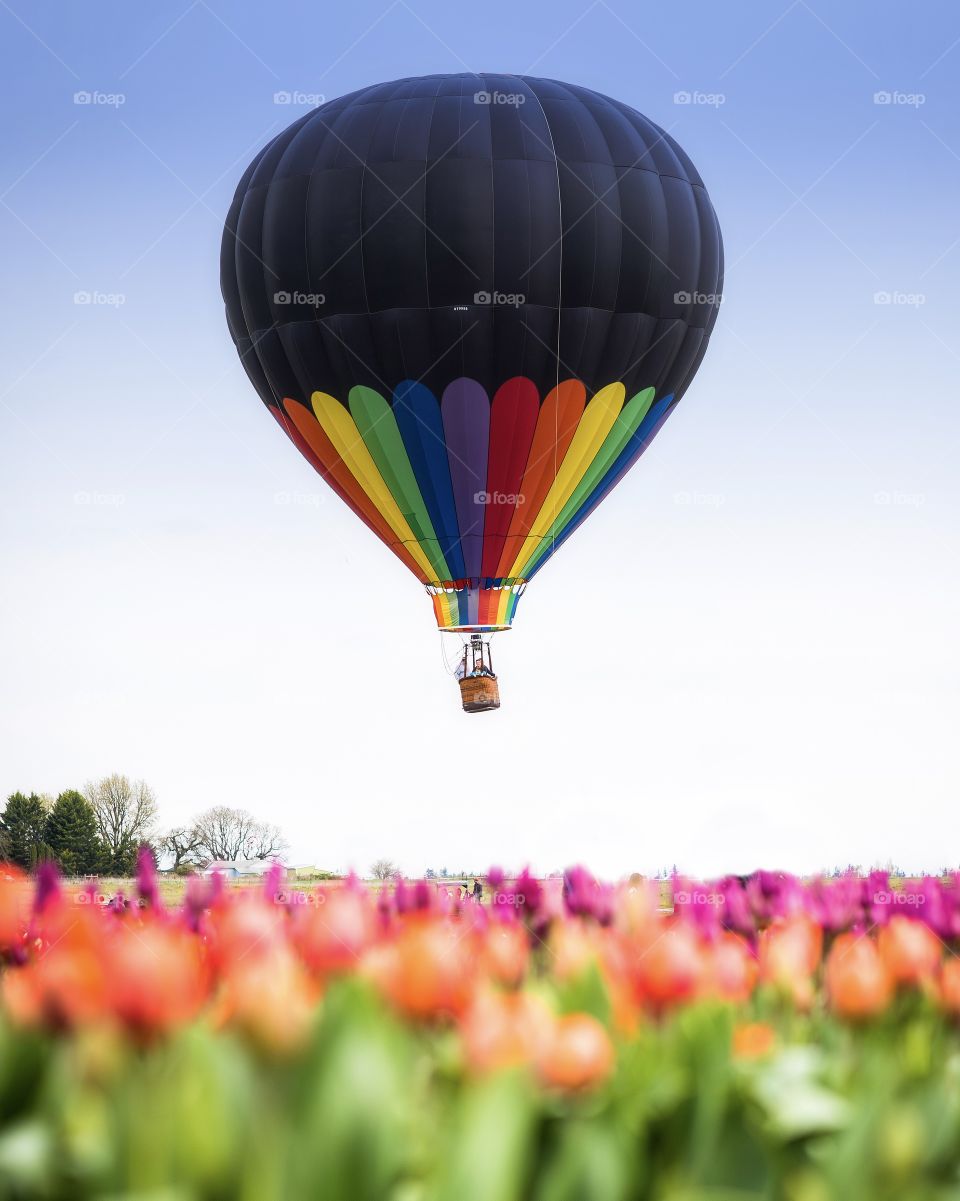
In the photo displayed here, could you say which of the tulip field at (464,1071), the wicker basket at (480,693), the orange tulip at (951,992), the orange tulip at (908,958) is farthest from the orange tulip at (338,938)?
the wicker basket at (480,693)

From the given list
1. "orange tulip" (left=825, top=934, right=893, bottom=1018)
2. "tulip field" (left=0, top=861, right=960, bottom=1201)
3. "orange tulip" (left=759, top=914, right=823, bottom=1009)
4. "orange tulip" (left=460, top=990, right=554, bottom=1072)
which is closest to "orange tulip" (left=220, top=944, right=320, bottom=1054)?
"tulip field" (left=0, top=861, right=960, bottom=1201)

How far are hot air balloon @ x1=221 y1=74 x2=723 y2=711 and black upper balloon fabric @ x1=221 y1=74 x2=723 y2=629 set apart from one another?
0.11ft

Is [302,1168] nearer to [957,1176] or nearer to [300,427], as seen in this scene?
[957,1176]

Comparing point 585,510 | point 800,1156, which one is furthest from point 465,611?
point 800,1156

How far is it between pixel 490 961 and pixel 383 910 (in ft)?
4.87

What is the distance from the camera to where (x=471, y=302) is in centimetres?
2245

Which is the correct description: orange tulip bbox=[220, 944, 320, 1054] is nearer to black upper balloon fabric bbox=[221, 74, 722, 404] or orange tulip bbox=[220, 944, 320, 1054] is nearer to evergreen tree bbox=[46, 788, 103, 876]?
black upper balloon fabric bbox=[221, 74, 722, 404]

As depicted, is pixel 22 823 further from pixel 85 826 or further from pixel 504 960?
pixel 504 960

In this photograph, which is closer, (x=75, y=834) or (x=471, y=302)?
(x=471, y=302)

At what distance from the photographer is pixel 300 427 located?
24.6 metres

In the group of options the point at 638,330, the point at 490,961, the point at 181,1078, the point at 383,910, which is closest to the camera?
the point at 181,1078

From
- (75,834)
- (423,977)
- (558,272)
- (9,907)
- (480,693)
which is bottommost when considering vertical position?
(423,977)

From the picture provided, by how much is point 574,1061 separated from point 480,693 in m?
23.2

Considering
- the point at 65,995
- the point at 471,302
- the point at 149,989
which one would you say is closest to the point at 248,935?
the point at 65,995
